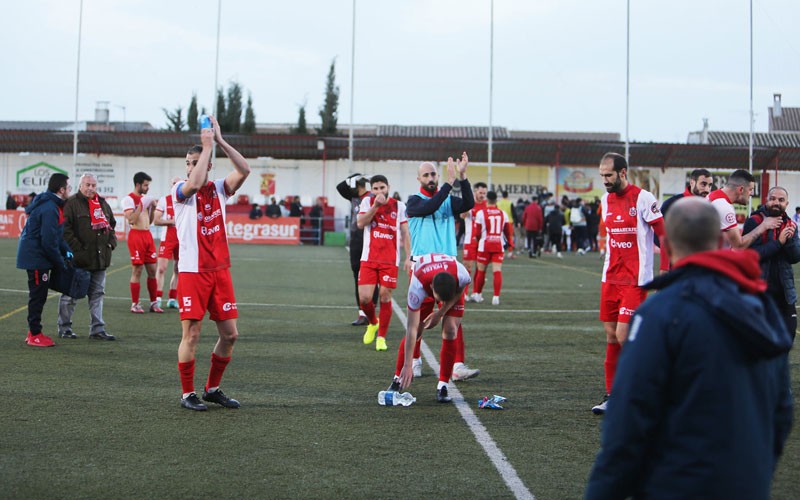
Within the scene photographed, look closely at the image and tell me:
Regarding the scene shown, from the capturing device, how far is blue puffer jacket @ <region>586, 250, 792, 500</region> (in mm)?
2736

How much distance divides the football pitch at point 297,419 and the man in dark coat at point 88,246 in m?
0.35

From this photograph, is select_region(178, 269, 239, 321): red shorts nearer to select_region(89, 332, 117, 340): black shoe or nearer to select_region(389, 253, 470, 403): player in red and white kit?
select_region(389, 253, 470, 403): player in red and white kit

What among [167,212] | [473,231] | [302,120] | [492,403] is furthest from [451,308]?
→ [302,120]

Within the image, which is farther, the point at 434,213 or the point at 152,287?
the point at 152,287

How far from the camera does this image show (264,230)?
42438mm

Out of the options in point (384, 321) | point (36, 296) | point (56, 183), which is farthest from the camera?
point (56, 183)

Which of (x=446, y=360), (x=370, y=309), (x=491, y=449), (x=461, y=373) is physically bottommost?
(x=491, y=449)

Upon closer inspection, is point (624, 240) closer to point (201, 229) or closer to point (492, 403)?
point (492, 403)

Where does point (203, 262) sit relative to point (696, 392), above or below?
above

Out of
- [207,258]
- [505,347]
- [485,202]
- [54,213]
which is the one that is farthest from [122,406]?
[485,202]

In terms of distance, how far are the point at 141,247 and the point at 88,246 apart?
2.75 meters

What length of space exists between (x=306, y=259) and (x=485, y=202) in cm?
1337

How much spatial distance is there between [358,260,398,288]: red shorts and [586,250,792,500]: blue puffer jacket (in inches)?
347

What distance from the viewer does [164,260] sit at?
14930mm
